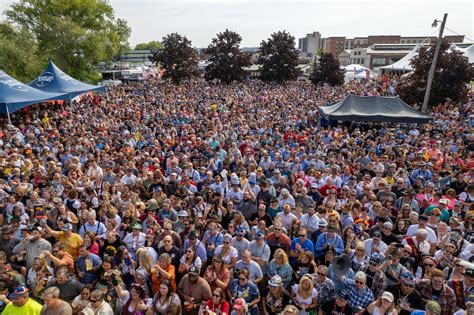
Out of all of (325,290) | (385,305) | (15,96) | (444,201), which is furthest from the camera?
(15,96)

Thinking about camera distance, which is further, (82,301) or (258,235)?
(258,235)

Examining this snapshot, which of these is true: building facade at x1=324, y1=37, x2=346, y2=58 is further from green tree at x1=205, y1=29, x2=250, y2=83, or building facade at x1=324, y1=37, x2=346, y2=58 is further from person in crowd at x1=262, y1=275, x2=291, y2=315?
person in crowd at x1=262, y1=275, x2=291, y2=315

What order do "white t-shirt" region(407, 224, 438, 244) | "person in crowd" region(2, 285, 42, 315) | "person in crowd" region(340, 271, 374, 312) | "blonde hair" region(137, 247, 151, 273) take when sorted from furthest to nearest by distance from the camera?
"white t-shirt" region(407, 224, 438, 244)
"blonde hair" region(137, 247, 151, 273)
"person in crowd" region(340, 271, 374, 312)
"person in crowd" region(2, 285, 42, 315)

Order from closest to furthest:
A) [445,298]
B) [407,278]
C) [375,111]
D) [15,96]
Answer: [445,298], [407,278], [375,111], [15,96]

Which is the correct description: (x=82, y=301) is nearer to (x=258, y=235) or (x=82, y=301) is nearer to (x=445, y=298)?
(x=258, y=235)

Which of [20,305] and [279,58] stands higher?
[279,58]

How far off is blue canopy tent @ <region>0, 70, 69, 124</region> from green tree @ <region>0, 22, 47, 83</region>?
12.5 metres

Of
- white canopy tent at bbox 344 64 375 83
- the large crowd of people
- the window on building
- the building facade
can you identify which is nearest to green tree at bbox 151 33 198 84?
white canopy tent at bbox 344 64 375 83

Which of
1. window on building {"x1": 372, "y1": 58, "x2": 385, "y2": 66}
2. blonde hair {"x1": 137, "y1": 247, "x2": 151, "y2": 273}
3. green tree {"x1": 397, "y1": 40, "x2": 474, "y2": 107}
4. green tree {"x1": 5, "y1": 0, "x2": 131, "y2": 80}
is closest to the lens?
blonde hair {"x1": 137, "y1": 247, "x2": 151, "y2": 273}

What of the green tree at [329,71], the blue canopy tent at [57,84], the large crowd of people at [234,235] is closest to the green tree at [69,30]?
the blue canopy tent at [57,84]

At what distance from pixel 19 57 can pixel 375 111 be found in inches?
Result: 1056

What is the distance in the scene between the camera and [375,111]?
15055 mm

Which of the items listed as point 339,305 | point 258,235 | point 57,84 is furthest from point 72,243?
point 57,84

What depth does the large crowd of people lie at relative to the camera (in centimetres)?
420
